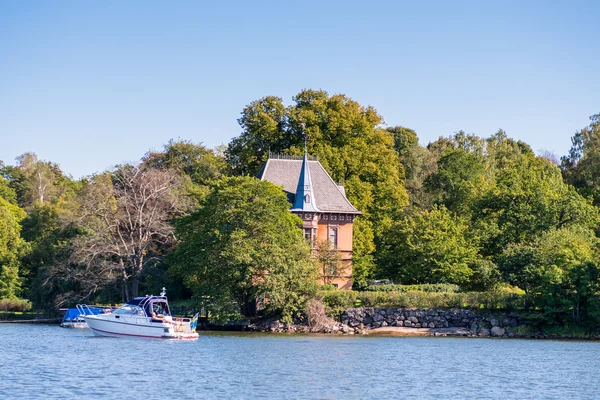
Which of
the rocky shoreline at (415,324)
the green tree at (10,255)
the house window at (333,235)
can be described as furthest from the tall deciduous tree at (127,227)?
the rocky shoreline at (415,324)

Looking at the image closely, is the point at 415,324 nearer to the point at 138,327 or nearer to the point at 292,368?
the point at 138,327

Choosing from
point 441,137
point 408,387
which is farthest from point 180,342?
point 441,137

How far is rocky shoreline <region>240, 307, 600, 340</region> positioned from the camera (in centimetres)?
5484

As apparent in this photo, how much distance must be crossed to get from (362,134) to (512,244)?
709 inches

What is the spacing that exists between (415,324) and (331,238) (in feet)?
42.7

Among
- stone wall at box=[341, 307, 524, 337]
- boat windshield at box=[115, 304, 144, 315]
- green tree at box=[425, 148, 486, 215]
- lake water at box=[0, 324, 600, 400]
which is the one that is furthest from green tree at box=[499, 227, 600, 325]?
boat windshield at box=[115, 304, 144, 315]

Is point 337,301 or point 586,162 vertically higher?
point 586,162

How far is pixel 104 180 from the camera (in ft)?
257

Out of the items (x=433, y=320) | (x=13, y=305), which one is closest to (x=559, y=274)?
(x=433, y=320)

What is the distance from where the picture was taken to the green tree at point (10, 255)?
7581 centimetres

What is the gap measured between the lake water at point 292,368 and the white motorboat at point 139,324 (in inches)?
36.2

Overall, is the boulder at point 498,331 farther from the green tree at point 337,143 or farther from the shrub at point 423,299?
the green tree at point 337,143

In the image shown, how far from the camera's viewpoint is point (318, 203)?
66.4 metres

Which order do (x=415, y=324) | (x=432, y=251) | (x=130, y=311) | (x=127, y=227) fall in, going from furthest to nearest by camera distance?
(x=127, y=227) → (x=432, y=251) → (x=415, y=324) → (x=130, y=311)
